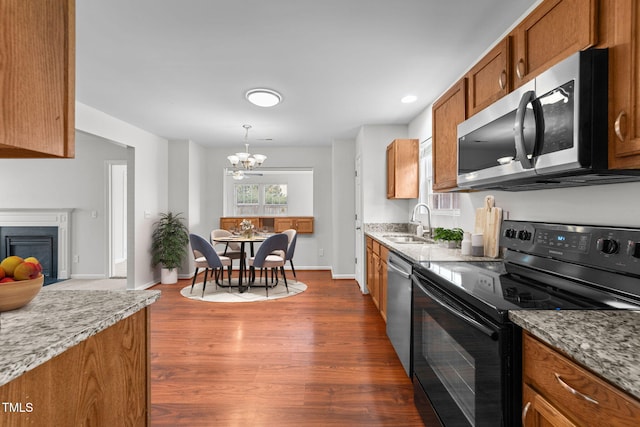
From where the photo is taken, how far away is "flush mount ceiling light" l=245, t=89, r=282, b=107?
3.41 m

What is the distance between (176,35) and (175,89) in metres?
1.12

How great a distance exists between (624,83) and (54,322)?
186cm

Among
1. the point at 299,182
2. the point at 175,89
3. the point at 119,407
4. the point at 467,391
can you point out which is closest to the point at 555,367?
the point at 467,391

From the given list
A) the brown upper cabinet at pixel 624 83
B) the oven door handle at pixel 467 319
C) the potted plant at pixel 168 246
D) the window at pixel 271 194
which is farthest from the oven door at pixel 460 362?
the window at pixel 271 194

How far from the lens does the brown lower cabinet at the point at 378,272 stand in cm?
329

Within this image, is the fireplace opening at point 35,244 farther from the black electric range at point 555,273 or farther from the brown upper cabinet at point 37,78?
the black electric range at point 555,273

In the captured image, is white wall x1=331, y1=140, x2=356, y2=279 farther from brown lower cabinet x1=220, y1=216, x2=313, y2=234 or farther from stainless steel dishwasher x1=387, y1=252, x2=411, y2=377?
stainless steel dishwasher x1=387, y1=252, x2=411, y2=377

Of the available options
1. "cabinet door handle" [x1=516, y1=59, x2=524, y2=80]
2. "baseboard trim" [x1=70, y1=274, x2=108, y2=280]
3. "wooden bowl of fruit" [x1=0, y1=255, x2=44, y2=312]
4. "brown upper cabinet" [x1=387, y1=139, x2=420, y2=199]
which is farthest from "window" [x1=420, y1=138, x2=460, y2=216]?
"baseboard trim" [x1=70, y1=274, x2=108, y2=280]

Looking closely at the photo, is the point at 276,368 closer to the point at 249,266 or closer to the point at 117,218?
the point at 249,266

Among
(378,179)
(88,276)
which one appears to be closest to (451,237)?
(378,179)

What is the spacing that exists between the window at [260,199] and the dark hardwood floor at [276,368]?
3.06 m

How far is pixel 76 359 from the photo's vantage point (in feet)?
3.10

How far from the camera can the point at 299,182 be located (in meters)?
7.08

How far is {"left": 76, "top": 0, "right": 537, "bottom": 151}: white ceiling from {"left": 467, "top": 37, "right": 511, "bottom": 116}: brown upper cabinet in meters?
0.34
